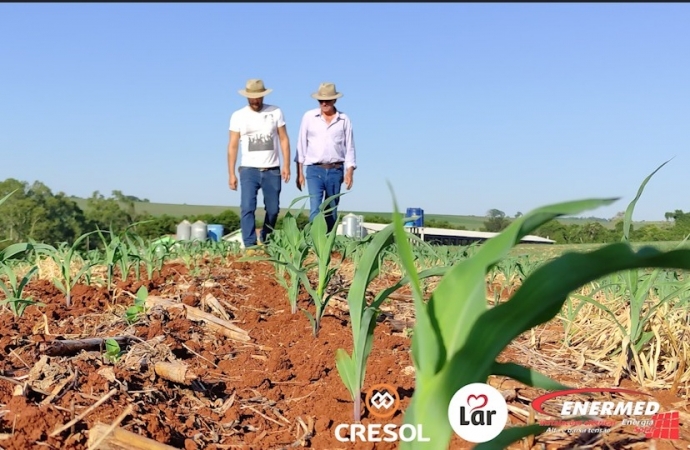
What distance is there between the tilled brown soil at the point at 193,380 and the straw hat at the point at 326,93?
131 inches

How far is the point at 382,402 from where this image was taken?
1.65 meters

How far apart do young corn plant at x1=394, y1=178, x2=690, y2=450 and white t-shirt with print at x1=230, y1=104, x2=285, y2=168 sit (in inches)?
199

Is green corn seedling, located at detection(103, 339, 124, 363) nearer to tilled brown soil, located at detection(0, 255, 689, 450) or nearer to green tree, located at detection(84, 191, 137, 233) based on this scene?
tilled brown soil, located at detection(0, 255, 689, 450)

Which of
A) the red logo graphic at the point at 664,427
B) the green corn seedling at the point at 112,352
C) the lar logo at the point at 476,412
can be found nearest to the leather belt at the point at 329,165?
the green corn seedling at the point at 112,352

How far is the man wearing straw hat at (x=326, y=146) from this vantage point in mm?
5875

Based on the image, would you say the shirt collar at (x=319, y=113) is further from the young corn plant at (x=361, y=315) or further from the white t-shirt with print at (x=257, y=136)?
the young corn plant at (x=361, y=315)

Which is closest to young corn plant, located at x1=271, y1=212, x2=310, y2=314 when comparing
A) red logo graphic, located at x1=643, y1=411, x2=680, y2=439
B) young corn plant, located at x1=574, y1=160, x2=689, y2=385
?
young corn plant, located at x1=574, y1=160, x2=689, y2=385

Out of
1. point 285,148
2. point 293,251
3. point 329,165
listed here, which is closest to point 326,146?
point 329,165

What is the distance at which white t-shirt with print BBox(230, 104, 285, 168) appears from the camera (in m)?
5.88

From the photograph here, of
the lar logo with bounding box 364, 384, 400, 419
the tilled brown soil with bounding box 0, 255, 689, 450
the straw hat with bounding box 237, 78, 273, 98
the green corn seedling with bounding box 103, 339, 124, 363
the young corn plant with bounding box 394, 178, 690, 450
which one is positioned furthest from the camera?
the straw hat with bounding box 237, 78, 273, 98

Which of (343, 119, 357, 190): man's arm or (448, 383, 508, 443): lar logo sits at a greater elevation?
(343, 119, 357, 190): man's arm

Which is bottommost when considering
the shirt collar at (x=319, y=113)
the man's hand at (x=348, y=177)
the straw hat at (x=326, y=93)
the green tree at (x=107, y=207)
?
the green tree at (x=107, y=207)

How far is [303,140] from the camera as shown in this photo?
237 inches

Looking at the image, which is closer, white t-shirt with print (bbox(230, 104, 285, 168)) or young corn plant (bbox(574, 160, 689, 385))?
young corn plant (bbox(574, 160, 689, 385))
